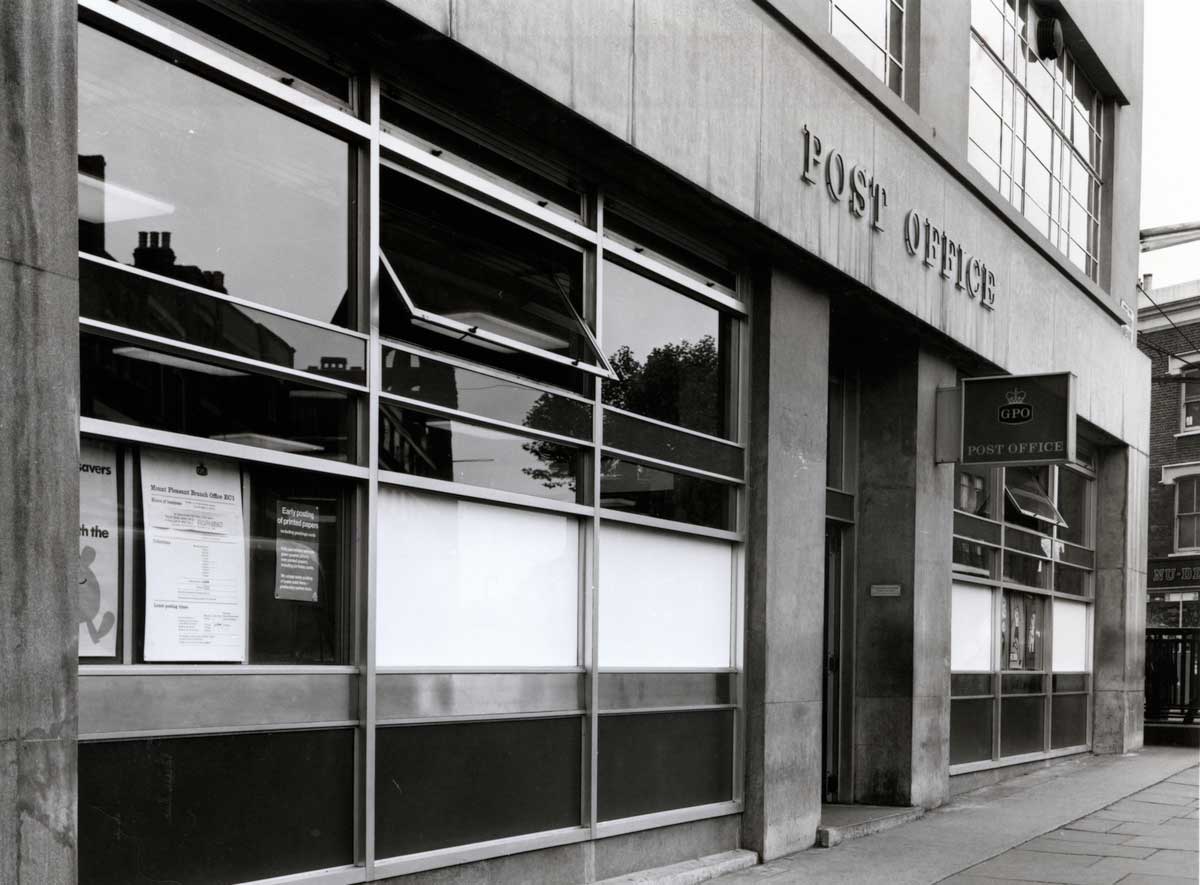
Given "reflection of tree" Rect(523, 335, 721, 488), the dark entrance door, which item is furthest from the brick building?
"reflection of tree" Rect(523, 335, 721, 488)

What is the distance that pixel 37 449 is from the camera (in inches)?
194

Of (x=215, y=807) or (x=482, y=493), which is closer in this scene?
(x=215, y=807)

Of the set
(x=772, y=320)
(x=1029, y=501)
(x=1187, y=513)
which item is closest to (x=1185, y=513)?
(x=1187, y=513)

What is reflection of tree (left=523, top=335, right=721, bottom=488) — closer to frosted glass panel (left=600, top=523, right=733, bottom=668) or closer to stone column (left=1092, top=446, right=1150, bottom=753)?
frosted glass panel (left=600, top=523, right=733, bottom=668)

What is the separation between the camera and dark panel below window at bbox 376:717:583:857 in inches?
278

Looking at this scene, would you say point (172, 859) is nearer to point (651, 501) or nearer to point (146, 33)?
point (146, 33)

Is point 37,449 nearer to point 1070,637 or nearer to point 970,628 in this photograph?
point 970,628

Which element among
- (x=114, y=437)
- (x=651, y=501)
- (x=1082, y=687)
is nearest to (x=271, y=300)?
(x=114, y=437)

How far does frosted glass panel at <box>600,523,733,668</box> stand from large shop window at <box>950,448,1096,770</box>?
5.02 m

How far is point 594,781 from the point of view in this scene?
8641 mm

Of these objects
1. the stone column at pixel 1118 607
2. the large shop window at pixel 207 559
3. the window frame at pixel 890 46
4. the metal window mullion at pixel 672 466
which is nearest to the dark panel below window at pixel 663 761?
the metal window mullion at pixel 672 466

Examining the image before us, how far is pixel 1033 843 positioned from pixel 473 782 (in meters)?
5.74

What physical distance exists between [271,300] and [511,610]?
2.38 metres

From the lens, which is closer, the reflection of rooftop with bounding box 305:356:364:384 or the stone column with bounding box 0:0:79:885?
the stone column with bounding box 0:0:79:885
